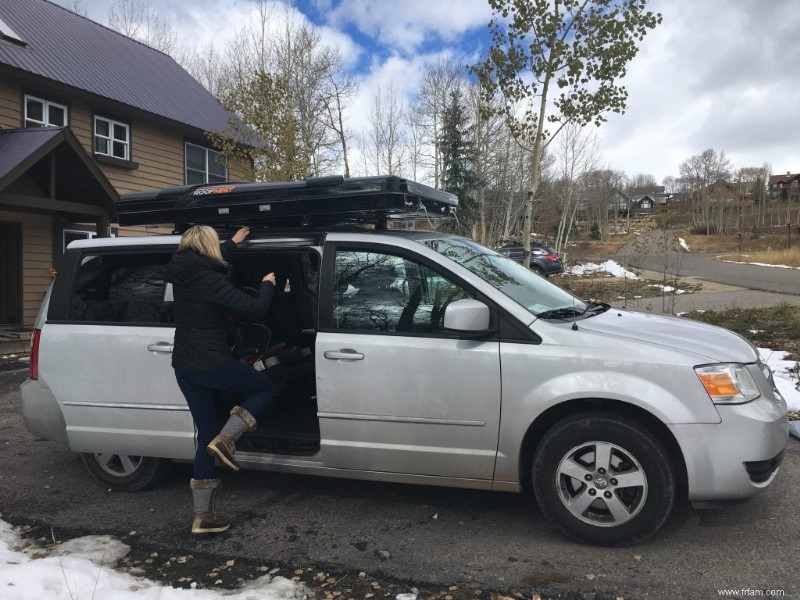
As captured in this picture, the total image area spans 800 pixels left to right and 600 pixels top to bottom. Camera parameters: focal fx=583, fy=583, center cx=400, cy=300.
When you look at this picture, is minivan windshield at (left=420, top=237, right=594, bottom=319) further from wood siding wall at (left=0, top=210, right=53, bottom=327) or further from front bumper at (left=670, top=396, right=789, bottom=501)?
wood siding wall at (left=0, top=210, right=53, bottom=327)

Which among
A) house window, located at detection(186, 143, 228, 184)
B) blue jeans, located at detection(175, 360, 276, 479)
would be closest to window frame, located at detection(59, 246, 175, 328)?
blue jeans, located at detection(175, 360, 276, 479)

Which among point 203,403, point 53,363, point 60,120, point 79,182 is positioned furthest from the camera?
point 60,120

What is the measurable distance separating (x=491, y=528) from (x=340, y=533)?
2.98 ft

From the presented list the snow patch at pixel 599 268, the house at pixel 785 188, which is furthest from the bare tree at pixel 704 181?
the snow patch at pixel 599 268

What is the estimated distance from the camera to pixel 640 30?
8.52m

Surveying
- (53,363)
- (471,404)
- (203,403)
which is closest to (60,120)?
(53,363)

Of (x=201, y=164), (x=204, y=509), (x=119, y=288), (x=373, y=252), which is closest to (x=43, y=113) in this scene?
(x=201, y=164)

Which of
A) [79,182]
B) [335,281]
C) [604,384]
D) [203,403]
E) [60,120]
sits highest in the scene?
[60,120]

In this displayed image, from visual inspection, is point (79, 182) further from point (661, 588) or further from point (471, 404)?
point (661, 588)

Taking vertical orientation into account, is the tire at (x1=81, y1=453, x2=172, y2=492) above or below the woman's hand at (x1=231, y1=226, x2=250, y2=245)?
below

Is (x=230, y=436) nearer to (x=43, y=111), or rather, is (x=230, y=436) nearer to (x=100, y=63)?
(x=43, y=111)

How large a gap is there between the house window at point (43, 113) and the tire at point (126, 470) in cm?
1144

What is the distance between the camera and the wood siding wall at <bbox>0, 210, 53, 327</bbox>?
41.3 feet

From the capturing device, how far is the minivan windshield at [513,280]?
11.7 feet
